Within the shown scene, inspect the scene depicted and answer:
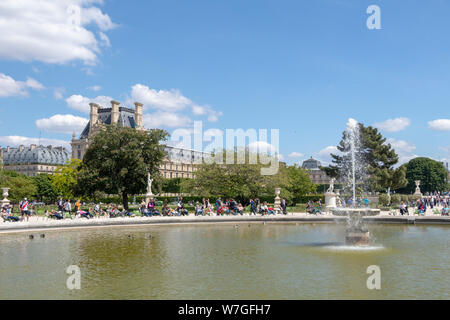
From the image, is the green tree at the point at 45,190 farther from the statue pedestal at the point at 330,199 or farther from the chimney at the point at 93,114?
the statue pedestal at the point at 330,199

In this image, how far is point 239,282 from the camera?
10273mm

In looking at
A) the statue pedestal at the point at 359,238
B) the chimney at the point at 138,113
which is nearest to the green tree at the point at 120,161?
the statue pedestal at the point at 359,238

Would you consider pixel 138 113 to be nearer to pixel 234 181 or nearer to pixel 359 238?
pixel 234 181

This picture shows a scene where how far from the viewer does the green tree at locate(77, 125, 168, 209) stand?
39.5m

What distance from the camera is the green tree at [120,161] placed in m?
39.5

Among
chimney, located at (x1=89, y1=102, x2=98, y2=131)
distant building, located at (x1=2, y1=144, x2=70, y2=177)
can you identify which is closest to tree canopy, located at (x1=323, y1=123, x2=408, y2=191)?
chimney, located at (x1=89, y1=102, x2=98, y2=131)

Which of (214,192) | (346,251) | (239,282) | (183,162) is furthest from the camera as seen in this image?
(183,162)

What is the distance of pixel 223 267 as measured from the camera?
39.9 ft

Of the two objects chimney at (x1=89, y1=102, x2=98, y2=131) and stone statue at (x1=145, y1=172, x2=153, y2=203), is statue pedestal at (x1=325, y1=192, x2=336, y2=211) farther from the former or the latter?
chimney at (x1=89, y1=102, x2=98, y2=131)

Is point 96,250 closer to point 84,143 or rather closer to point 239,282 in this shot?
point 239,282

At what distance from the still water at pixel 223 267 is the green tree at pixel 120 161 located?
19.8 meters

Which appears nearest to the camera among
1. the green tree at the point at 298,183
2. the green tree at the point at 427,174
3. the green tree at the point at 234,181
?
the green tree at the point at 234,181
